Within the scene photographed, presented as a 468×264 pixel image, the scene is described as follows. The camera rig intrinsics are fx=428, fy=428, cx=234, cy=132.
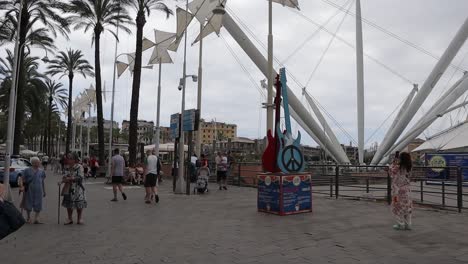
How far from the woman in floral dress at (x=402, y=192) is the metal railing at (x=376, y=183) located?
298cm

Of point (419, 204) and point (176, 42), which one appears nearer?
point (419, 204)

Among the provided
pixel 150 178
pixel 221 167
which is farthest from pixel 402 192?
pixel 221 167

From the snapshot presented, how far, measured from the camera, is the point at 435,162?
2367 cm

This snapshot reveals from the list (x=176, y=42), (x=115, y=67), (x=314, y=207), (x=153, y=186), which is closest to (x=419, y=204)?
(x=314, y=207)

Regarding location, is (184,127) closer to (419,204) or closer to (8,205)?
(419,204)

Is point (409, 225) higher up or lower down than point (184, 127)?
lower down

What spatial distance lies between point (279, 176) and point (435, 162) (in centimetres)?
1639

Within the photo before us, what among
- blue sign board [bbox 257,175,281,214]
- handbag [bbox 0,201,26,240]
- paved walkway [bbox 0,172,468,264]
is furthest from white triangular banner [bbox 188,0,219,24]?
handbag [bbox 0,201,26,240]

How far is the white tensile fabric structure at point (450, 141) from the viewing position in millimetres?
32406

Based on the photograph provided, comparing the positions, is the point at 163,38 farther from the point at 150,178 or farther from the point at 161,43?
the point at 150,178

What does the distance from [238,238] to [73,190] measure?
3.91 metres

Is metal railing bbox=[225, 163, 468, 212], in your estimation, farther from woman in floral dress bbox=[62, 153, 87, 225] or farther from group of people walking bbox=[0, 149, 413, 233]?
woman in floral dress bbox=[62, 153, 87, 225]

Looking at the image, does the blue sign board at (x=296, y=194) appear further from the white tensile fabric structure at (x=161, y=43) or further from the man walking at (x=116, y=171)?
the white tensile fabric structure at (x=161, y=43)

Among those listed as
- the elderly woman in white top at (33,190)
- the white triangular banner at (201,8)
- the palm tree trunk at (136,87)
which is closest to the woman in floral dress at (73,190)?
the elderly woman in white top at (33,190)
